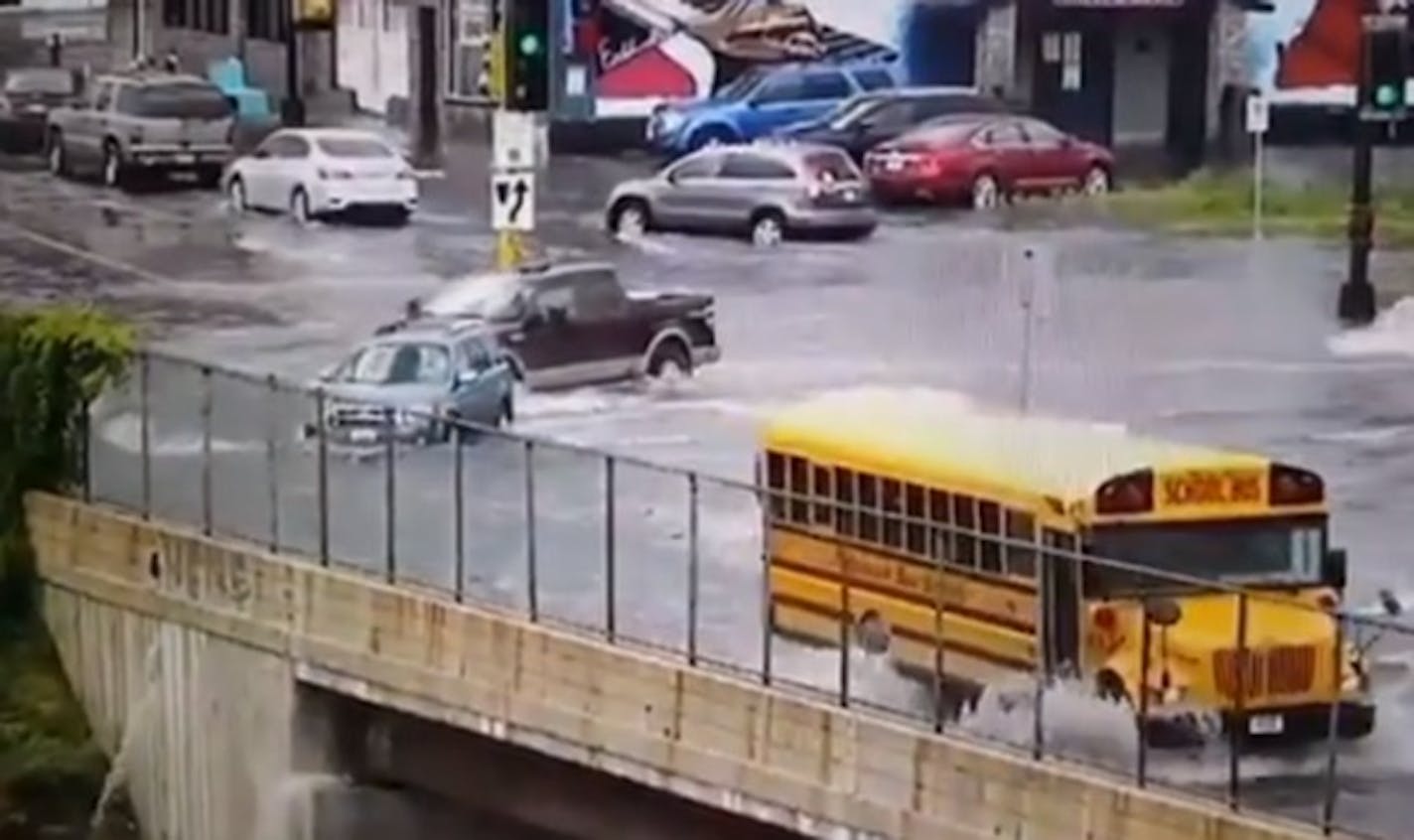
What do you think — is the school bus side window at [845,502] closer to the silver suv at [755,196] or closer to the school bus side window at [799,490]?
the school bus side window at [799,490]

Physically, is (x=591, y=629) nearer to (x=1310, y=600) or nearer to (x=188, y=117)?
(x=1310, y=600)

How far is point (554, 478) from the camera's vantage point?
701 inches

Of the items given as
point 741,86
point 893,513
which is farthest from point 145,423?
point 893,513

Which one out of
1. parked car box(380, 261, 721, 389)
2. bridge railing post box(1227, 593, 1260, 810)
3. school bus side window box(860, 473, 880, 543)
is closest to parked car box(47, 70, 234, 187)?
parked car box(380, 261, 721, 389)

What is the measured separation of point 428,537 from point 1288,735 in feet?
15.4

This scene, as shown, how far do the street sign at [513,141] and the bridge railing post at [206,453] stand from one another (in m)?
1.77

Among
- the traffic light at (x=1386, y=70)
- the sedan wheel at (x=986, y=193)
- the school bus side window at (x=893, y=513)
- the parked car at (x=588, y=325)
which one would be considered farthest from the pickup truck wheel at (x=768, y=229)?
the traffic light at (x=1386, y=70)

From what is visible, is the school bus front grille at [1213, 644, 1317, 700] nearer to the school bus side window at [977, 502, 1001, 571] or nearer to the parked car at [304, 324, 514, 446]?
the school bus side window at [977, 502, 1001, 571]

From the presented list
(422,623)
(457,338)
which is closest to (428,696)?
(422,623)

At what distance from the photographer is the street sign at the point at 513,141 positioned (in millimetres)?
18500

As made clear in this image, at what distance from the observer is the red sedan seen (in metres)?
17.5

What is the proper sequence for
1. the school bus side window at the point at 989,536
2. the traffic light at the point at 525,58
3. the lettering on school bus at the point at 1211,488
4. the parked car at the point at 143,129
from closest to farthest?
the lettering on school bus at the point at 1211,488
the school bus side window at the point at 989,536
the traffic light at the point at 525,58
the parked car at the point at 143,129

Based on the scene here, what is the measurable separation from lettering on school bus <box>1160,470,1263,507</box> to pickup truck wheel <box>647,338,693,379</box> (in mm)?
3582

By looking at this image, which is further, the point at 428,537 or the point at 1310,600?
the point at 428,537
